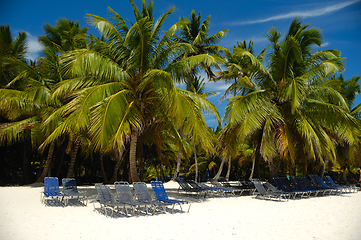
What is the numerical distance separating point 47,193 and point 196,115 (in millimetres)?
5512

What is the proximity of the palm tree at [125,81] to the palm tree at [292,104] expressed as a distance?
2878 millimetres

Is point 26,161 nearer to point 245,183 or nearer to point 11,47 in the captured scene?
point 11,47

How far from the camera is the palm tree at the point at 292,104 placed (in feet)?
40.0

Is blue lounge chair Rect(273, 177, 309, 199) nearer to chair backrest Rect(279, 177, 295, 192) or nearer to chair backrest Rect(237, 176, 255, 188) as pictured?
chair backrest Rect(279, 177, 295, 192)

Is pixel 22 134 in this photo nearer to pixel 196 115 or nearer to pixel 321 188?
pixel 196 115

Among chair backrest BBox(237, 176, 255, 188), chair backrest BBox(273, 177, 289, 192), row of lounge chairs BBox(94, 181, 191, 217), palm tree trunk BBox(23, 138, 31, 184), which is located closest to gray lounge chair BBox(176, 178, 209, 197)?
chair backrest BBox(237, 176, 255, 188)

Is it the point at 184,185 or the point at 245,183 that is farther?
the point at 245,183

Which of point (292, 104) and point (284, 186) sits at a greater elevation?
point (292, 104)

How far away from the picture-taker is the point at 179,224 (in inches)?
254

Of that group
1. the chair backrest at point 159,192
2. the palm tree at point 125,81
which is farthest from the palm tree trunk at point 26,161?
the chair backrest at point 159,192

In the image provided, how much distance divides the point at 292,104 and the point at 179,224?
7.74m

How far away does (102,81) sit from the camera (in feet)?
35.9

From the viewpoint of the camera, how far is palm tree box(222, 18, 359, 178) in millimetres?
12188

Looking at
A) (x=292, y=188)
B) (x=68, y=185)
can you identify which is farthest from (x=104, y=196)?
(x=292, y=188)
